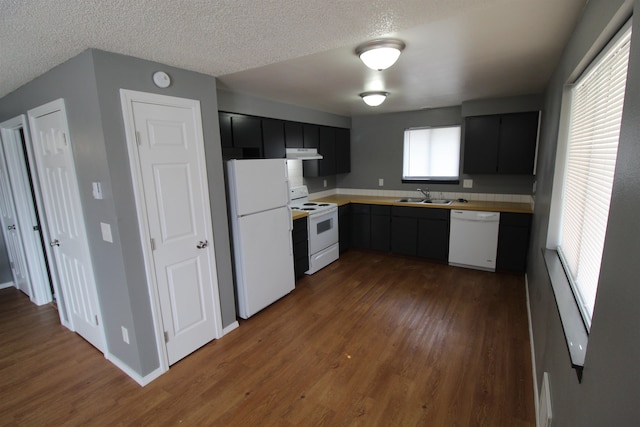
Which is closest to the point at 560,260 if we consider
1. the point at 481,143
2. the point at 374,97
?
the point at 374,97

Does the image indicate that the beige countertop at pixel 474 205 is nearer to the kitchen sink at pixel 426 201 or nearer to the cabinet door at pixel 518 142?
the kitchen sink at pixel 426 201

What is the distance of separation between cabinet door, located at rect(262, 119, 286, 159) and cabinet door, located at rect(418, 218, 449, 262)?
2.33 m

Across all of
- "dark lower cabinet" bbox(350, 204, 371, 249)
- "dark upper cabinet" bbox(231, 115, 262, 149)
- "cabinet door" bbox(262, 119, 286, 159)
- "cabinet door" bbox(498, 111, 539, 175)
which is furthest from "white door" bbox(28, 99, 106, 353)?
"cabinet door" bbox(498, 111, 539, 175)

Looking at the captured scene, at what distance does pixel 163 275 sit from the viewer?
89.4 inches

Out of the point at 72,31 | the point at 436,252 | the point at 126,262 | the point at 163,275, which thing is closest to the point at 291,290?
the point at 163,275

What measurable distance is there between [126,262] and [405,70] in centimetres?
273

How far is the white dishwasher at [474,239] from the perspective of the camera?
3.93 m

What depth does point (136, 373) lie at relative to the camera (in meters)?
2.21

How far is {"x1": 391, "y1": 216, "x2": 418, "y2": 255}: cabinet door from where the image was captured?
4.51m

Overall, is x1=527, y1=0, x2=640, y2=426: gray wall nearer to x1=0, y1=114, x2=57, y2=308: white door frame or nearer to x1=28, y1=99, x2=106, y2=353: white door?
x1=28, y1=99, x2=106, y2=353: white door

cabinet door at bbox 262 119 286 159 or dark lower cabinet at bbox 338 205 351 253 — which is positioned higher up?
cabinet door at bbox 262 119 286 159

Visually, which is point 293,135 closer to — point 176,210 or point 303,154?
point 303,154

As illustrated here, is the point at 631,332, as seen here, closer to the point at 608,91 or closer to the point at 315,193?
the point at 608,91

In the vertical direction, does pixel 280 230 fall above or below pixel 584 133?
below
